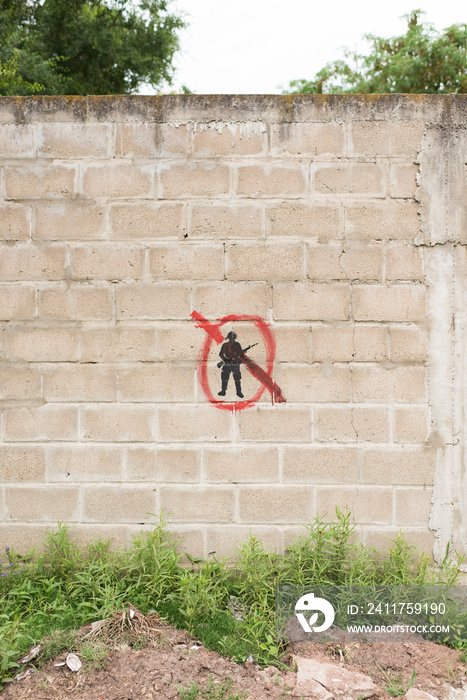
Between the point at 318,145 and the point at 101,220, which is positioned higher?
the point at 318,145

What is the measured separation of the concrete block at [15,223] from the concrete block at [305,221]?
1.35 m

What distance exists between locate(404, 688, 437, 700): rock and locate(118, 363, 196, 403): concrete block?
1685 millimetres

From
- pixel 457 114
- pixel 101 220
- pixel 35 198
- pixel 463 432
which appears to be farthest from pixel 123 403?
pixel 457 114

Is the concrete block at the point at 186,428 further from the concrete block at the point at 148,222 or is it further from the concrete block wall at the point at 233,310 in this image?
the concrete block at the point at 148,222

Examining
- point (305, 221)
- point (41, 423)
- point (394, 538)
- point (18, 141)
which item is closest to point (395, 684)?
point (394, 538)

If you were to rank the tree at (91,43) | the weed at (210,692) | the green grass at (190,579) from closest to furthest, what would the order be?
the weed at (210,692) → the green grass at (190,579) → the tree at (91,43)

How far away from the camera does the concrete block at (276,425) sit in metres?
2.94

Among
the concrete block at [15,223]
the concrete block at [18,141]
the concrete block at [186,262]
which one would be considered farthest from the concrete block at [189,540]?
the concrete block at [18,141]

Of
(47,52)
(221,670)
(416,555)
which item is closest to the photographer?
(221,670)

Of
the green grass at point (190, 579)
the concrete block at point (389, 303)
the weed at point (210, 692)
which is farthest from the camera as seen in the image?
the concrete block at point (389, 303)

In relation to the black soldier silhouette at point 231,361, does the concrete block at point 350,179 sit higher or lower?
higher

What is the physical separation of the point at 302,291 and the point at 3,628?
2.21 metres

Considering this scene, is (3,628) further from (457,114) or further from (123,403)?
(457,114)

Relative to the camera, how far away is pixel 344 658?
2477 millimetres
